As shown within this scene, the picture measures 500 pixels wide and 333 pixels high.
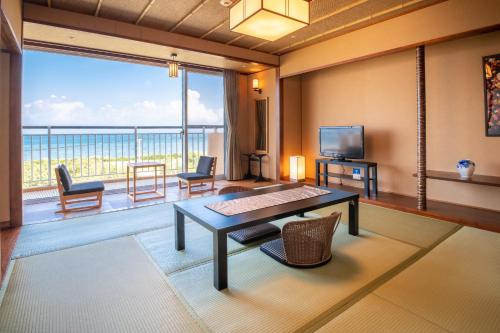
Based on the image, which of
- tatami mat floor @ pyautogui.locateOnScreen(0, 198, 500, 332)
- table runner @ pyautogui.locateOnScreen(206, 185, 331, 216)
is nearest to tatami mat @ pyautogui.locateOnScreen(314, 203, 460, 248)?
tatami mat floor @ pyautogui.locateOnScreen(0, 198, 500, 332)

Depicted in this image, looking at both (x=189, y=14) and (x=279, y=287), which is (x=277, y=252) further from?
(x=189, y=14)

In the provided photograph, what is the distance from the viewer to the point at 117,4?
3510 mm

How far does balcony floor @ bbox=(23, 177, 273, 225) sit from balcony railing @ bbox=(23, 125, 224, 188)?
440 millimetres

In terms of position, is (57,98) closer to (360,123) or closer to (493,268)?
(360,123)

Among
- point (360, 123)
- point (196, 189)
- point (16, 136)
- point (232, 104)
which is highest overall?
point (232, 104)

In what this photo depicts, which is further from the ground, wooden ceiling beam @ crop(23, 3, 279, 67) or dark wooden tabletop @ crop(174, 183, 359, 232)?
wooden ceiling beam @ crop(23, 3, 279, 67)

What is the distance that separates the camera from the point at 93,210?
12.9 ft

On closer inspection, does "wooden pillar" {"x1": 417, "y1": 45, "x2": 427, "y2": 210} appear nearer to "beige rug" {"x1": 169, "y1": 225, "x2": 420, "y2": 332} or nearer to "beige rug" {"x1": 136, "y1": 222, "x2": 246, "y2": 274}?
"beige rug" {"x1": 169, "y1": 225, "x2": 420, "y2": 332}

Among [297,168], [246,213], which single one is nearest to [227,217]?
[246,213]

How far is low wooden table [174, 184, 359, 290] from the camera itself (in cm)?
197

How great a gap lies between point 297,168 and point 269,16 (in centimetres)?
342

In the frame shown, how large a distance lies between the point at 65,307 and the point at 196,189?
3.60 meters

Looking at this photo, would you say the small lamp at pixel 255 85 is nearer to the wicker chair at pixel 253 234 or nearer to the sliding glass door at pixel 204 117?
the sliding glass door at pixel 204 117

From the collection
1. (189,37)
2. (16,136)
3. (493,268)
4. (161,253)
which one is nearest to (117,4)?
(189,37)
